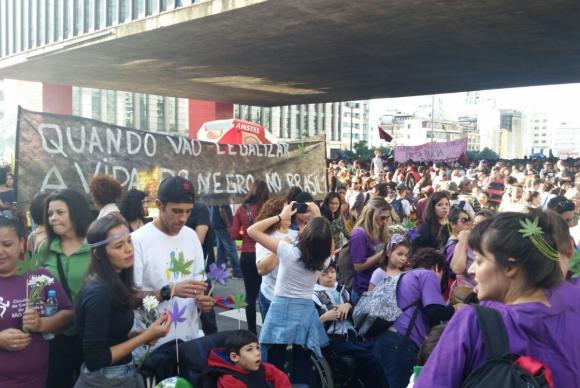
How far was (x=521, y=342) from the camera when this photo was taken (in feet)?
5.31

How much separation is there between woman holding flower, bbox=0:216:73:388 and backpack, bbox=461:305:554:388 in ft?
7.41

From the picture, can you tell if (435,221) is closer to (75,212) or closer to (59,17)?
(75,212)

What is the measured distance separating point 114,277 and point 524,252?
2.00 m

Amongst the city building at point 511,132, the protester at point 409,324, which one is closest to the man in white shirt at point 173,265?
the protester at point 409,324

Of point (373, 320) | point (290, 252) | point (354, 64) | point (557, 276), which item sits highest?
point (354, 64)

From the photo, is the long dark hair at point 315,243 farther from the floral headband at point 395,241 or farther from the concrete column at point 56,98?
the concrete column at point 56,98

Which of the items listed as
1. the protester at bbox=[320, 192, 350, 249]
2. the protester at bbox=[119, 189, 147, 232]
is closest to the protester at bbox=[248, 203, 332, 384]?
the protester at bbox=[119, 189, 147, 232]

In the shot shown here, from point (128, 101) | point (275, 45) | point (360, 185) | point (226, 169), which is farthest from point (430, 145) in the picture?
point (128, 101)

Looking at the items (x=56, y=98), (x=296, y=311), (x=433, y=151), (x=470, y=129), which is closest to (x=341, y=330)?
(x=296, y=311)

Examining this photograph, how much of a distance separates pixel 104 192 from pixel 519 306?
4.35m

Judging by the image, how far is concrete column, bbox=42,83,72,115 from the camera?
97.6 ft

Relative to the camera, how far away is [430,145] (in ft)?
78.7

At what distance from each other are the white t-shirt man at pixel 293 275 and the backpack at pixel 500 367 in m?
2.40

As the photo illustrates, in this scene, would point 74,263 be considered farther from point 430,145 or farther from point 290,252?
point 430,145
